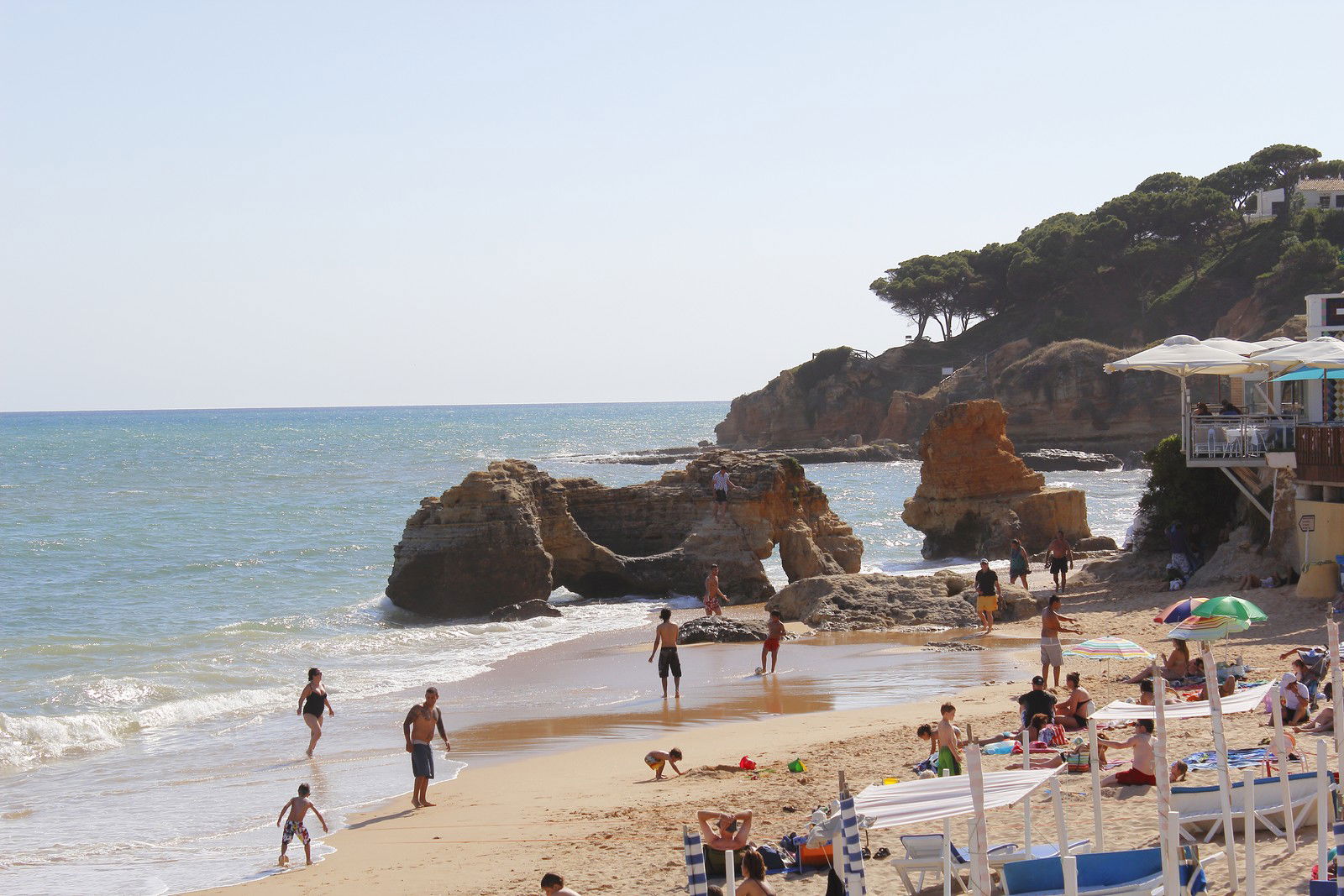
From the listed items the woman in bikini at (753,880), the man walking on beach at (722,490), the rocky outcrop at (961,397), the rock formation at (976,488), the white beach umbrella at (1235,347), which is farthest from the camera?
the rocky outcrop at (961,397)

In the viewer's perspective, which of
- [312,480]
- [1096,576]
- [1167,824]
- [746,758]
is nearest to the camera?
[1167,824]

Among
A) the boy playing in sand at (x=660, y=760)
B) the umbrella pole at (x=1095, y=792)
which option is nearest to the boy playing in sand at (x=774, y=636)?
the boy playing in sand at (x=660, y=760)

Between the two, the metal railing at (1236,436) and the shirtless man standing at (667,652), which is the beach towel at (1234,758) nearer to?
the shirtless man standing at (667,652)

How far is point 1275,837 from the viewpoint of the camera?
331 inches

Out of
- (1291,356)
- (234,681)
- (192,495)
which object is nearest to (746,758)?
(234,681)

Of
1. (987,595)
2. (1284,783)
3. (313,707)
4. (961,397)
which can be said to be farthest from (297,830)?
(961,397)

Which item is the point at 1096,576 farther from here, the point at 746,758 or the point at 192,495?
the point at 192,495

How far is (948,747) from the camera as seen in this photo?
10.6 metres

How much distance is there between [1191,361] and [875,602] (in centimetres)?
664

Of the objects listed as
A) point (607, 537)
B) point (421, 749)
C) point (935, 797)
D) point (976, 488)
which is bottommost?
point (421, 749)

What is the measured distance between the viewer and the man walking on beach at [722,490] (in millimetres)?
26422

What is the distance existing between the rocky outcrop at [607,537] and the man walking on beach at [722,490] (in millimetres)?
155

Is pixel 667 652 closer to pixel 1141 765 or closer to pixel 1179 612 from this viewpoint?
pixel 1179 612

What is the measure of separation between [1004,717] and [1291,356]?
9528 millimetres
